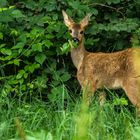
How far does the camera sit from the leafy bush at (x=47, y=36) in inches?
275

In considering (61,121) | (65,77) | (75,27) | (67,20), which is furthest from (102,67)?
(61,121)

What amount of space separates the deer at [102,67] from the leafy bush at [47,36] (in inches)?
6.2

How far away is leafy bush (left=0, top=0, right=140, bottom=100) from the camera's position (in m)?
6.99

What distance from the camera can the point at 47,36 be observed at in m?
7.05

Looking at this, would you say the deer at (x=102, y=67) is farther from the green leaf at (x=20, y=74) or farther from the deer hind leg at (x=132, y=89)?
the green leaf at (x=20, y=74)

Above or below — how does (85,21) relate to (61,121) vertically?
above

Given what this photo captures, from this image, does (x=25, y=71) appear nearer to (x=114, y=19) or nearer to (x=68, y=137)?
(x=114, y=19)

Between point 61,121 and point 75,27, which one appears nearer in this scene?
point 61,121

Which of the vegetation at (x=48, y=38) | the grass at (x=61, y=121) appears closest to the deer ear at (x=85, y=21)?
the vegetation at (x=48, y=38)

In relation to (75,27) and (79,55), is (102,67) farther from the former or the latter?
(75,27)

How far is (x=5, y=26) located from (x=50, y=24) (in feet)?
2.13

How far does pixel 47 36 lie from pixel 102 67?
89 centimetres

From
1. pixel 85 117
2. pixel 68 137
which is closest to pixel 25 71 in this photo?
pixel 68 137

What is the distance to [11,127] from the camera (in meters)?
4.31
